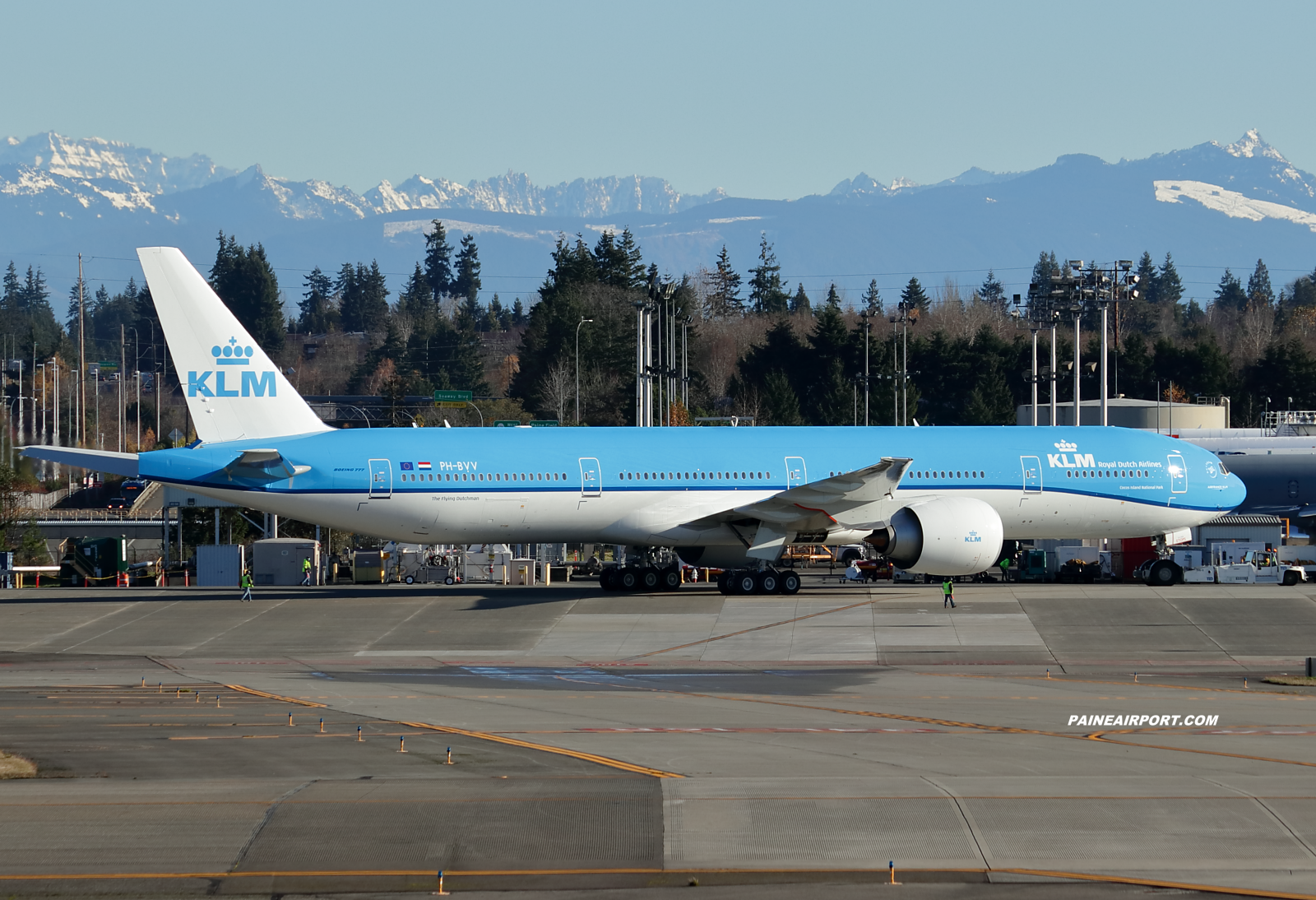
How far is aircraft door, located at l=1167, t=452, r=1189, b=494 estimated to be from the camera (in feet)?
138

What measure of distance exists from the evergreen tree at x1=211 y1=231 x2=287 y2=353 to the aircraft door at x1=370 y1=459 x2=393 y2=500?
151 meters

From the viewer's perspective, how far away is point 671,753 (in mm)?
18422

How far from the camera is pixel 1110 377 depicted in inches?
4564

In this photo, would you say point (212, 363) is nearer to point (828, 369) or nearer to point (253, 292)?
point (828, 369)

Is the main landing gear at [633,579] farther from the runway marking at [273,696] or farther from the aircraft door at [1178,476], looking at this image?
the runway marking at [273,696]

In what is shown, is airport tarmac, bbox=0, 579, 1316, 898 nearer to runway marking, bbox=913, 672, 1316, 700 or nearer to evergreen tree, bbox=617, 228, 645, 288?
runway marking, bbox=913, 672, 1316, 700

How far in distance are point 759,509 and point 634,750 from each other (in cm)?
1990

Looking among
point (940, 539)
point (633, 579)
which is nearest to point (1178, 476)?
point (940, 539)

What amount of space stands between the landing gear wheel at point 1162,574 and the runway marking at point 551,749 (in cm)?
2753

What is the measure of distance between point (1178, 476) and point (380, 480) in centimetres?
2312

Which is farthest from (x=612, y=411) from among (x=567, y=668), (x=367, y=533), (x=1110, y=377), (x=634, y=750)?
(x=634, y=750)

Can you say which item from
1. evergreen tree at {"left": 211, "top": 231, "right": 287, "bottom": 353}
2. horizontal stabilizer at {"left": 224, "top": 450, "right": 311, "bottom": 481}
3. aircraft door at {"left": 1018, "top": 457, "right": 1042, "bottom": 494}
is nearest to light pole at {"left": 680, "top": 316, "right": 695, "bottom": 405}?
aircraft door at {"left": 1018, "top": 457, "right": 1042, "bottom": 494}

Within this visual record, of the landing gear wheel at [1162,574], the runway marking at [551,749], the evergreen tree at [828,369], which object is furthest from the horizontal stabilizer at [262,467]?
the evergreen tree at [828,369]

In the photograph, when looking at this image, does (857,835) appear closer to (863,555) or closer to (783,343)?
(863,555)
